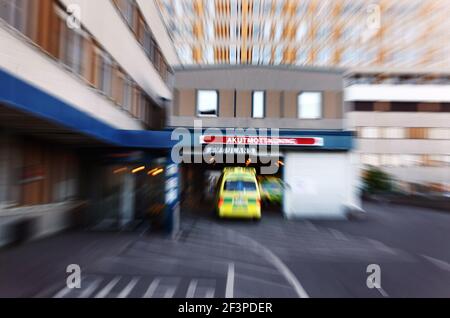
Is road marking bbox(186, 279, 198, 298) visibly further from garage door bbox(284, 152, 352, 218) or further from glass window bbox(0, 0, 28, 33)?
garage door bbox(284, 152, 352, 218)

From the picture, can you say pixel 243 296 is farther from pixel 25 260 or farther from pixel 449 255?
pixel 449 255

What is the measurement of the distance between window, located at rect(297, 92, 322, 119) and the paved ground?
760cm

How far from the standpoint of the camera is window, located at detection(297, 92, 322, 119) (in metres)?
17.7

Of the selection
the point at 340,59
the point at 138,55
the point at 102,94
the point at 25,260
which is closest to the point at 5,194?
the point at 25,260

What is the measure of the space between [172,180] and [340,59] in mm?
40221

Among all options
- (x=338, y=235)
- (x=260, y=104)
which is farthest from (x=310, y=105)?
(x=338, y=235)

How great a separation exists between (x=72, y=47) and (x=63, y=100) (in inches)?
103

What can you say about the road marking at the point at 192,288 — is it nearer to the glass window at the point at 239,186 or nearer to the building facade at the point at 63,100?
the building facade at the point at 63,100

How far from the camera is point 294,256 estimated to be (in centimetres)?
815

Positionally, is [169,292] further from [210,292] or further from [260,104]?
[260,104]

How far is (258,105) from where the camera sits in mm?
18172

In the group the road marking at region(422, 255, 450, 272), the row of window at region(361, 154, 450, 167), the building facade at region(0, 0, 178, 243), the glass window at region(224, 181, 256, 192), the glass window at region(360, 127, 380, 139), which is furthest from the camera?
the glass window at region(360, 127, 380, 139)

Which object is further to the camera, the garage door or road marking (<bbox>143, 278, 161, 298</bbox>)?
the garage door

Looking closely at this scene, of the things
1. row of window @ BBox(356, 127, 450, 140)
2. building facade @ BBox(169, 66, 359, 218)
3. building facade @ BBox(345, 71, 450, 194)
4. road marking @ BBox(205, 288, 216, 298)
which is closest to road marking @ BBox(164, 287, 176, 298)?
road marking @ BBox(205, 288, 216, 298)
